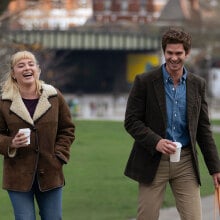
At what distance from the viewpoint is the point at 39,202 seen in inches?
227

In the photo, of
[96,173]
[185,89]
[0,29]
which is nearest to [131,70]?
[0,29]

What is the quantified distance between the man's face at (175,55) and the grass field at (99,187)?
383 centimetres

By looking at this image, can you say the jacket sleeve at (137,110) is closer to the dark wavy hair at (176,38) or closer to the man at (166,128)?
the man at (166,128)

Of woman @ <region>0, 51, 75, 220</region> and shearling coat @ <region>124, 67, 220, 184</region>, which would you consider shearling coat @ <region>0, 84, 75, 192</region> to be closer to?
woman @ <region>0, 51, 75, 220</region>

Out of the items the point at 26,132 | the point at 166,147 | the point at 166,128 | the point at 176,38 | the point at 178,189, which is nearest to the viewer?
the point at 26,132

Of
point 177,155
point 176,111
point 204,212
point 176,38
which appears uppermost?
point 176,38

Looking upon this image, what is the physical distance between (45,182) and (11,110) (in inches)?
20.9

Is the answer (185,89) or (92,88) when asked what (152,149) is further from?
(92,88)

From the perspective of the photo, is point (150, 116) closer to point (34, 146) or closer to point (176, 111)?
point (176, 111)

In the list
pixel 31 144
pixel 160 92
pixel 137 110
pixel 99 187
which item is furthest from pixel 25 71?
Answer: pixel 99 187

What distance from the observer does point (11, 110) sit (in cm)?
564

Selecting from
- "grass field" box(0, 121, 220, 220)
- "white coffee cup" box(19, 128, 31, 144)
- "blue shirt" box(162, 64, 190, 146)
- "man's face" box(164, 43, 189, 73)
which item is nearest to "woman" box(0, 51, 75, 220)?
"white coffee cup" box(19, 128, 31, 144)

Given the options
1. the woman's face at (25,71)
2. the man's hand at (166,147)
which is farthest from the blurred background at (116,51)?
the man's hand at (166,147)

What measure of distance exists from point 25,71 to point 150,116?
3.03 feet
